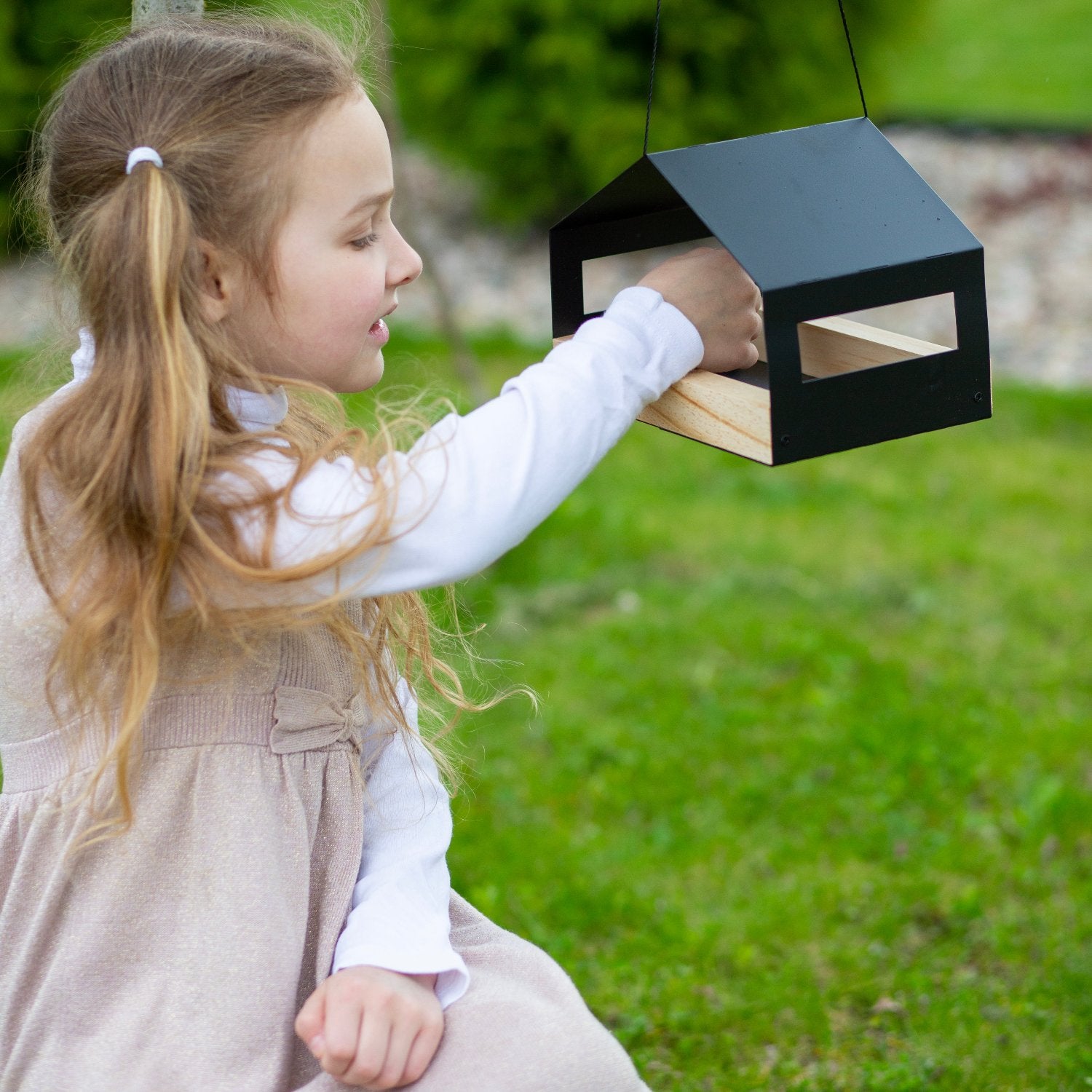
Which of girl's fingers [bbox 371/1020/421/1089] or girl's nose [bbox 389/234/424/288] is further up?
girl's nose [bbox 389/234/424/288]

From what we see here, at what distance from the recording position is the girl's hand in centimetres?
142

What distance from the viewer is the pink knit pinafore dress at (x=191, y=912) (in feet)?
4.77

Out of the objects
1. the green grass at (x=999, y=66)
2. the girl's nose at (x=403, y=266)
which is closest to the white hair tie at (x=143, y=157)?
the girl's nose at (x=403, y=266)

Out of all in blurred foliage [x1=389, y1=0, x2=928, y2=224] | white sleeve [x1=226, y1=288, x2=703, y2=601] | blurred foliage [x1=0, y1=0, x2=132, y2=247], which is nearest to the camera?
white sleeve [x1=226, y1=288, x2=703, y2=601]

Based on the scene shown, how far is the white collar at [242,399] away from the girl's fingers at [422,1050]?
672mm

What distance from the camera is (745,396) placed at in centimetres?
153

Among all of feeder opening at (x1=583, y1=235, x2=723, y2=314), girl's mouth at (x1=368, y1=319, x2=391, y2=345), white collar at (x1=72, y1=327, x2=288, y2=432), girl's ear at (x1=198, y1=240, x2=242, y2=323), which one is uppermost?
feeder opening at (x1=583, y1=235, x2=723, y2=314)

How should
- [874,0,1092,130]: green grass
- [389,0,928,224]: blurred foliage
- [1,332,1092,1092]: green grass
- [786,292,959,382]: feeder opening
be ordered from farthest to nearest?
[874,0,1092,130]: green grass, [389,0,928,224]: blurred foliage, [1,332,1092,1092]: green grass, [786,292,959,382]: feeder opening

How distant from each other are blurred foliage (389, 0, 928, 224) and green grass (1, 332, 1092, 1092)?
101 inches

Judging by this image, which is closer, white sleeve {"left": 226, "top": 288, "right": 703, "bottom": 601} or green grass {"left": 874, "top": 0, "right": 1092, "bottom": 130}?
white sleeve {"left": 226, "top": 288, "right": 703, "bottom": 601}

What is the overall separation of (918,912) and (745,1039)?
0.59 m

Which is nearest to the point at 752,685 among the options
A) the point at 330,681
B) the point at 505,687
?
the point at 505,687

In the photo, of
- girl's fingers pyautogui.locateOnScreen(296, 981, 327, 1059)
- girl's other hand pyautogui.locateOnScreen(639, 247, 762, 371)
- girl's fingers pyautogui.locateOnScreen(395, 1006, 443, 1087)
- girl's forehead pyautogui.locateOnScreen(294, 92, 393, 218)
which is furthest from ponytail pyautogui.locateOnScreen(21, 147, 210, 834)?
girl's other hand pyautogui.locateOnScreen(639, 247, 762, 371)

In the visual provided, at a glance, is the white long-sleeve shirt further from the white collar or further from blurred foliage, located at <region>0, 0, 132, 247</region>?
blurred foliage, located at <region>0, 0, 132, 247</region>
